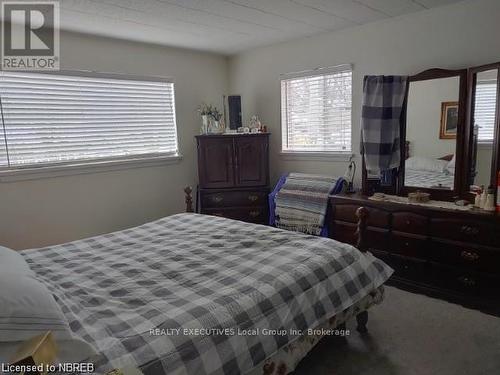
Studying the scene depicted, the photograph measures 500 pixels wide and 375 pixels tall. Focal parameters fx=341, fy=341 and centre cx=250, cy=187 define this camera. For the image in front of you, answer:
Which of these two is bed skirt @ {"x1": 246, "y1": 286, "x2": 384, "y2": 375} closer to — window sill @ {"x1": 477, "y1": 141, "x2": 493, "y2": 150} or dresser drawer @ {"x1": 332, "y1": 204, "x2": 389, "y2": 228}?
dresser drawer @ {"x1": 332, "y1": 204, "x2": 389, "y2": 228}

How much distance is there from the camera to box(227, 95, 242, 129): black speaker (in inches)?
158

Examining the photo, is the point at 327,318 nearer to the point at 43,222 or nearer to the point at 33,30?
the point at 43,222

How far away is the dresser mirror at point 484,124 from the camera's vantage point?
8.38 feet

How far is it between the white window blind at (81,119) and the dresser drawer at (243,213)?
2.92 feet

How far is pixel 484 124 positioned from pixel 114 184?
132 inches

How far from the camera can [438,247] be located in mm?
2643

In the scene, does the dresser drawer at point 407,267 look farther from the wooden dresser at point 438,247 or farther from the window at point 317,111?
the window at point 317,111

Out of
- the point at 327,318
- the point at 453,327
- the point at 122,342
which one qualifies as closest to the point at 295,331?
the point at 327,318

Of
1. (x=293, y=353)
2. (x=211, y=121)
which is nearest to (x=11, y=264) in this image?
(x=293, y=353)

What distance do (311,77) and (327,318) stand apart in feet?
9.11

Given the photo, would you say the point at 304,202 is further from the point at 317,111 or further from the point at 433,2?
the point at 433,2

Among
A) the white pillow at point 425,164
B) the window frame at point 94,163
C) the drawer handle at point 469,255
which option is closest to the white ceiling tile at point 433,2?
the white pillow at point 425,164

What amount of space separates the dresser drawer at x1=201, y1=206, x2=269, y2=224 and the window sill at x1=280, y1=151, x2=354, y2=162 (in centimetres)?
70

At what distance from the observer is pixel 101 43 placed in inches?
131
